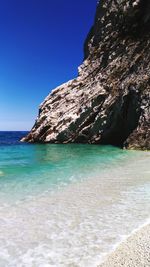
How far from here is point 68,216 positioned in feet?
31.4

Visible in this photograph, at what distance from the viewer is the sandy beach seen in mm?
5910

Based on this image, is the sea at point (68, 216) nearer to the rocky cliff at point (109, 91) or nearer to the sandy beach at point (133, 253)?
the sandy beach at point (133, 253)

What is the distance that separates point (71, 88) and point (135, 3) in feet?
49.5

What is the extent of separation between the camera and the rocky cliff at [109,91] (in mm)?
35344

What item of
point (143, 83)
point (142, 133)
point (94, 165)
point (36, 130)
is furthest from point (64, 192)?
point (36, 130)

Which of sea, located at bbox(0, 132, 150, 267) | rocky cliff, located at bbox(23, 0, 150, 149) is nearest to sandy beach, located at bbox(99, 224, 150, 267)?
sea, located at bbox(0, 132, 150, 267)

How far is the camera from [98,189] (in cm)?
1323

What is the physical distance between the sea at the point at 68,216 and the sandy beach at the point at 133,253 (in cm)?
25

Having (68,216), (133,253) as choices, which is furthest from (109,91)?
(133,253)

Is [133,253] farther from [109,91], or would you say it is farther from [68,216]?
[109,91]

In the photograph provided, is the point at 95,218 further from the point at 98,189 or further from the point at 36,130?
the point at 36,130

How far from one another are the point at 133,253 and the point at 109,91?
36402 millimetres

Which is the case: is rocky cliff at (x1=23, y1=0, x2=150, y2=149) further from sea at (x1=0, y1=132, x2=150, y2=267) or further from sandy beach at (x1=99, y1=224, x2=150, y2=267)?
sandy beach at (x1=99, y1=224, x2=150, y2=267)

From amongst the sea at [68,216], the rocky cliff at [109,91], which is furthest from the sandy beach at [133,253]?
the rocky cliff at [109,91]
